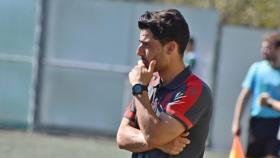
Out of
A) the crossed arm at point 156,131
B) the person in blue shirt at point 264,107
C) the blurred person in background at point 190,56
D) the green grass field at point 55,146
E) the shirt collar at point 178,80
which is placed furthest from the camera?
the blurred person in background at point 190,56

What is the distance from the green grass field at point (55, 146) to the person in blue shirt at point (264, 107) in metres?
2.77

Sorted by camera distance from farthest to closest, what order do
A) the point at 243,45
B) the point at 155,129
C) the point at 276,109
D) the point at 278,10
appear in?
the point at 278,10 → the point at 243,45 → the point at 276,109 → the point at 155,129

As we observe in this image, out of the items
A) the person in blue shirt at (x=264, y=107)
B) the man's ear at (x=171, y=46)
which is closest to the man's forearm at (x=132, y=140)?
the man's ear at (x=171, y=46)

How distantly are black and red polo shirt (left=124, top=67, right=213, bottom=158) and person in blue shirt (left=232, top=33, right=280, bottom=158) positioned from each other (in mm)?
3945

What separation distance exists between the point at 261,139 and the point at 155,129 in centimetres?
446

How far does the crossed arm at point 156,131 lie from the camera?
4.07 metres

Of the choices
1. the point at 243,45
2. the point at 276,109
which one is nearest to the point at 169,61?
the point at 276,109

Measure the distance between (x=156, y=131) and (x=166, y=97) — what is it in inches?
9.4

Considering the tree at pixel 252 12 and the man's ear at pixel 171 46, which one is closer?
the man's ear at pixel 171 46

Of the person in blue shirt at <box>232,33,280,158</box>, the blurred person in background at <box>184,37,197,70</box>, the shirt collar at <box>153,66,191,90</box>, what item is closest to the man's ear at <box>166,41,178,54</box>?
the shirt collar at <box>153,66,191,90</box>

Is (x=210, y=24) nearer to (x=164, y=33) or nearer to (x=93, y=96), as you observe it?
(x=93, y=96)

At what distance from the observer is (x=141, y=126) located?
4129 mm

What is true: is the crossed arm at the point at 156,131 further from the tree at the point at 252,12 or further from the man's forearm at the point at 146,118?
the tree at the point at 252,12

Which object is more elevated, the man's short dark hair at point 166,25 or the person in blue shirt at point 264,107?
the man's short dark hair at point 166,25
